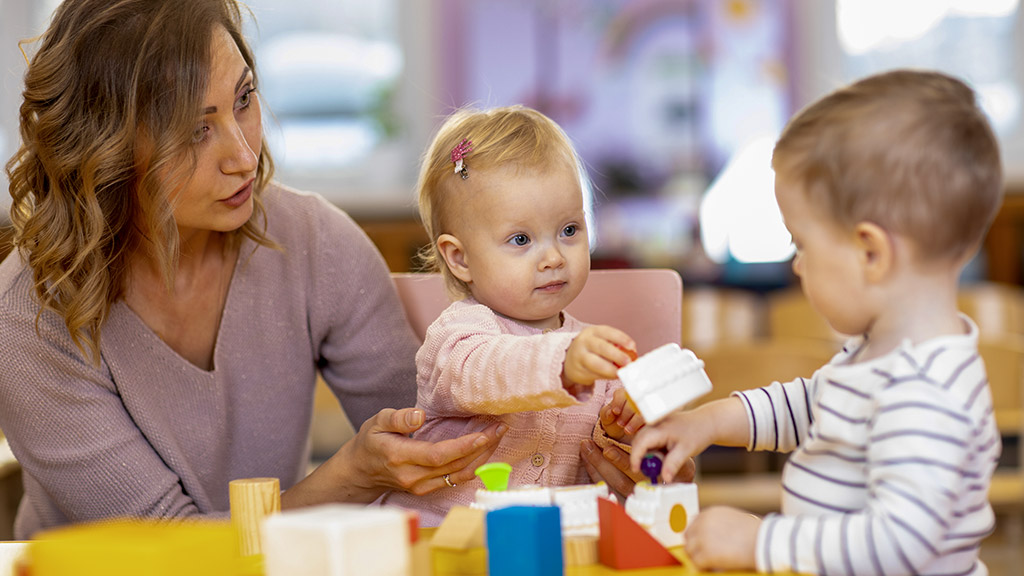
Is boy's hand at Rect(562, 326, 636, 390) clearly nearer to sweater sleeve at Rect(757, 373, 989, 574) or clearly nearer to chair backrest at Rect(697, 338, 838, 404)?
sweater sleeve at Rect(757, 373, 989, 574)

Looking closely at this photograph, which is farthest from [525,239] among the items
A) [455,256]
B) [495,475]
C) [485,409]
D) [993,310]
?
[993,310]

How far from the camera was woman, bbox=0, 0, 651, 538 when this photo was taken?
1.09 meters

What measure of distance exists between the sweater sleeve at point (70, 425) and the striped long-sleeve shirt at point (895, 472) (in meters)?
0.77

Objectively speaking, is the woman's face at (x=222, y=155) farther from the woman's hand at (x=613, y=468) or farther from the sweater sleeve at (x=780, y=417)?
the sweater sleeve at (x=780, y=417)

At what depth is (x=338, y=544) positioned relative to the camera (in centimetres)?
60

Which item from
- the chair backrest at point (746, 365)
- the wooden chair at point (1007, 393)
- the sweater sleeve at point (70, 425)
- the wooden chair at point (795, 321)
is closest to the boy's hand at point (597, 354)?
the sweater sleeve at point (70, 425)

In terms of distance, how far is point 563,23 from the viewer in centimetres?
433

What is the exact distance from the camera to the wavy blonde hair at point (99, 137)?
1.08m

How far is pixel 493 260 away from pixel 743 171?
3.54 m

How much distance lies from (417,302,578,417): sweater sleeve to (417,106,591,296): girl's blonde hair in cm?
11

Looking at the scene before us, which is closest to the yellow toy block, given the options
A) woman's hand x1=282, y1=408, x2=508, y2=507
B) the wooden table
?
the wooden table

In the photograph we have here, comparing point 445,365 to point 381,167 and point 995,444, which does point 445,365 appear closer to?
point 995,444

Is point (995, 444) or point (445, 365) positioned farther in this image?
point (445, 365)

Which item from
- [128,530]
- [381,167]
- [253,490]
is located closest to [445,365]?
[253,490]
